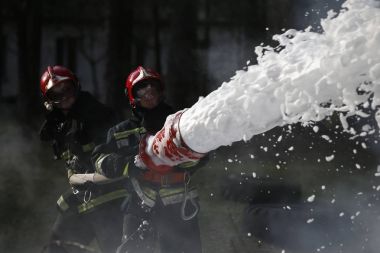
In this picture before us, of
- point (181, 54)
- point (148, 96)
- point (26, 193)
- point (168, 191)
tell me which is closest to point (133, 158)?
point (168, 191)

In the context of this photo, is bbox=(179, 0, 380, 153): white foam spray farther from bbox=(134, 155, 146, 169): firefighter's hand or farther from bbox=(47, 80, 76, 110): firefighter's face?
bbox=(47, 80, 76, 110): firefighter's face

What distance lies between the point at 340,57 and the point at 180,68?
39.4 ft

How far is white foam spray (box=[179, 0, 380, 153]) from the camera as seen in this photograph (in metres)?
2.97

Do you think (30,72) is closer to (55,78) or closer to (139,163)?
(55,78)

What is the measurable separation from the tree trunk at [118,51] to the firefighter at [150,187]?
1112 centimetres

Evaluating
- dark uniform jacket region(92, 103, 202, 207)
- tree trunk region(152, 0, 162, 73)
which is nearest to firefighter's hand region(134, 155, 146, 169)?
dark uniform jacket region(92, 103, 202, 207)

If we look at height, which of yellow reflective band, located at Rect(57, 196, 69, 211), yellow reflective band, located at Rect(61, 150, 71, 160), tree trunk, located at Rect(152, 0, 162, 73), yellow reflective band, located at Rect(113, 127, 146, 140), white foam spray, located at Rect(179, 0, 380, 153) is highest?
white foam spray, located at Rect(179, 0, 380, 153)

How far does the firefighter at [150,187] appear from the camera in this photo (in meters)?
4.71

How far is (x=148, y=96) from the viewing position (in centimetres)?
479

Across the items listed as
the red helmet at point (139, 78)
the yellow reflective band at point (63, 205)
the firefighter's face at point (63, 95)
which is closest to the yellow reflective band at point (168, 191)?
the red helmet at point (139, 78)

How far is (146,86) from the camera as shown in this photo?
483 cm

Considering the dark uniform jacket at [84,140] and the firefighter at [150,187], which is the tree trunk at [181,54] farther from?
the firefighter at [150,187]

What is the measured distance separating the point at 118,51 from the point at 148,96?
1166cm

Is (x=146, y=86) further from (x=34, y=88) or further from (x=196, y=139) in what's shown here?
(x=34, y=88)
